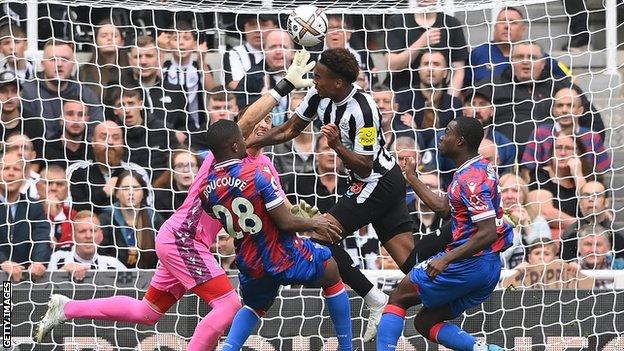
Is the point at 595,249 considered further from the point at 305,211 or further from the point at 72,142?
the point at 72,142

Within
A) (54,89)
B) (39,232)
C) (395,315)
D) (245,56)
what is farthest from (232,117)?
(395,315)

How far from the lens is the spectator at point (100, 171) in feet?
37.2

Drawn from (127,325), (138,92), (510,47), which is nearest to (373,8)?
(510,47)

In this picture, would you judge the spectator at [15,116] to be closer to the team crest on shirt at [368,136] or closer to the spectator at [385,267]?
the spectator at [385,267]

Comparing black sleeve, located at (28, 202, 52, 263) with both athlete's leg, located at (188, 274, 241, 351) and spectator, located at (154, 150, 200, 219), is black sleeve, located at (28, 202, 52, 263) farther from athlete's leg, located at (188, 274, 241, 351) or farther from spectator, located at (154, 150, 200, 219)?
athlete's leg, located at (188, 274, 241, 351)

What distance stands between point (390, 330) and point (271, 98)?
1.75 m

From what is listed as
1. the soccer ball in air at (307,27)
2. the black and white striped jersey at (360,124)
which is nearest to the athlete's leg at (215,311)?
the black and white striped jersey at (360,124)

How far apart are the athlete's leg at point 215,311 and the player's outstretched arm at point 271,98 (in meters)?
0.98

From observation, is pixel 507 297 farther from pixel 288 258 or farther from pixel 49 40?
pixel 49 40

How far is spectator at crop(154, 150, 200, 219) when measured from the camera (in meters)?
11.4

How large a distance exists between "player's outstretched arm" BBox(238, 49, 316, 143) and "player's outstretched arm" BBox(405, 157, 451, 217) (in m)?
1.03

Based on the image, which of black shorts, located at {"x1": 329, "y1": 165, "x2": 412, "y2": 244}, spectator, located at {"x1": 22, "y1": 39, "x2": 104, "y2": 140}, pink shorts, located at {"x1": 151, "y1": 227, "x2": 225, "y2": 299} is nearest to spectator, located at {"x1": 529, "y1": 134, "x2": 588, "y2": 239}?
black shorts, located at {"x1": 329, "y1": 165, "x2": 412, "y2": 244}

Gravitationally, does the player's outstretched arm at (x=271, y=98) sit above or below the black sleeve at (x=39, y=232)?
above

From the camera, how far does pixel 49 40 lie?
11.4m
